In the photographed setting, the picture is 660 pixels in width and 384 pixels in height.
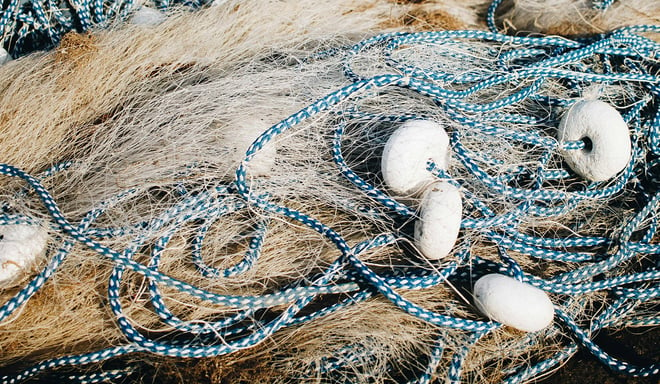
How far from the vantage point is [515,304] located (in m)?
1.77

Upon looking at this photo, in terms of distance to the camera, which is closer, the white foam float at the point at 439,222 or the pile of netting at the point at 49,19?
the white foam float at the point at 439,222

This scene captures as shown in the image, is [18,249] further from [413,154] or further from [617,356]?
[617,356]

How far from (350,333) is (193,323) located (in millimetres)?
546

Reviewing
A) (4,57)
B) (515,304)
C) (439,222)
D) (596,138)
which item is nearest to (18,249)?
(4,57)

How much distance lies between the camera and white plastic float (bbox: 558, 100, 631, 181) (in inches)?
81.0

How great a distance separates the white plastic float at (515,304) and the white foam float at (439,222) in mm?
194

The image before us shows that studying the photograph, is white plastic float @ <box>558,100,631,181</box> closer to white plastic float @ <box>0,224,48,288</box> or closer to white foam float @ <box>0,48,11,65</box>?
white plastic float @ <box>0,224,48,288</box>

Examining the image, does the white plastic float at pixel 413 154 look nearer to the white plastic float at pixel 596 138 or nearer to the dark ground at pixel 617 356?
the white plastic float at pixel 596 138

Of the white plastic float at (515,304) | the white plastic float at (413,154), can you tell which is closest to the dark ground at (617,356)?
the white plastic float at (515,304)

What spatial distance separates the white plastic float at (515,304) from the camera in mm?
1770

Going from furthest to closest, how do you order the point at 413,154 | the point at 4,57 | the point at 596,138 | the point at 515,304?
the point at 4,57, the point at 596,138, the point at 413,154, the point at 515,304

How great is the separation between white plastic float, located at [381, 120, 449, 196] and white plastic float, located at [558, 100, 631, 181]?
0.54 m

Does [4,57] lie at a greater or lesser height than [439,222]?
greater

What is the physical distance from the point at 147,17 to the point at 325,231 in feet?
5.22
